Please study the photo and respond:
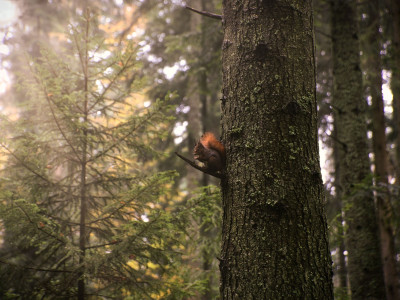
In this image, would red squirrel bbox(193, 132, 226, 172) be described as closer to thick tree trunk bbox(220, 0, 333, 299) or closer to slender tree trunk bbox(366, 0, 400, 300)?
thick tree trunk bbox(220, 0, 333, 299)

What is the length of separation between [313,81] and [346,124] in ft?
10.8

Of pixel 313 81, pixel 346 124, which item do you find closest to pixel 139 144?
pixel 313 81

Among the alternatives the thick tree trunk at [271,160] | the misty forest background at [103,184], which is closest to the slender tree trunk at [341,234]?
the misty forest background at [103,184]

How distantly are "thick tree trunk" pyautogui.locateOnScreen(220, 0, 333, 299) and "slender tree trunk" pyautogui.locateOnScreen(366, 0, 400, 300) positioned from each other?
4.03m

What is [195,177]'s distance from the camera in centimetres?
926

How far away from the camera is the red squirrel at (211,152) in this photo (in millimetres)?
1932

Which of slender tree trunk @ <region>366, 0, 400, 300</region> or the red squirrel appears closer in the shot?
the red squirrel

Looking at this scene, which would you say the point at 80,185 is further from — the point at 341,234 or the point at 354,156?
the point at 354,156

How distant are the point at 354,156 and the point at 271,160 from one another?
3.58m

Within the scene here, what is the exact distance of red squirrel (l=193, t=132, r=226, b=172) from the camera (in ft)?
6.34

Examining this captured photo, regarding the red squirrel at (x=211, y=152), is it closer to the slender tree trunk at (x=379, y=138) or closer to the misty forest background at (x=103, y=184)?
the misty forest background at (x=103, y=184)

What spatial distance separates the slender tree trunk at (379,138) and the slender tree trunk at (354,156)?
26.4 inches

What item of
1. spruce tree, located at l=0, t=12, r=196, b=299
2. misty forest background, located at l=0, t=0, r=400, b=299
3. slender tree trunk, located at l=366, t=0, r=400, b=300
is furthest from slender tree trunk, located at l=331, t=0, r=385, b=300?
spruce tree, located at l=0, t=12, r=196, b=299

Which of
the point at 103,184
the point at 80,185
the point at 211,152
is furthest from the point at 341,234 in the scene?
the point at 80,185
